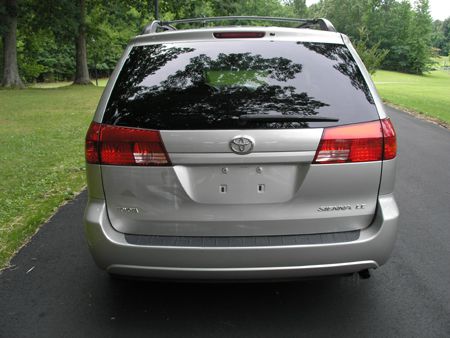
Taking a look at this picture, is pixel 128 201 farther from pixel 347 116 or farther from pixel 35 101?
pixel 35 101

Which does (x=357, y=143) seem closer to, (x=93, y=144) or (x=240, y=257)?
(x=240, y=257)

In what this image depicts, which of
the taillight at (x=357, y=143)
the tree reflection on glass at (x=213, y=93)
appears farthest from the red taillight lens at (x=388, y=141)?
the tree reflection on glass at (x=213, y=93)

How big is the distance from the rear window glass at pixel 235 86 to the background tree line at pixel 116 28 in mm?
26387

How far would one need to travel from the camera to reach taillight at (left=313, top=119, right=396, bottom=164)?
2801 millimetres

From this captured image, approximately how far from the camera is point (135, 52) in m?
3.26

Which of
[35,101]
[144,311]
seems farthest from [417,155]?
[35,101]

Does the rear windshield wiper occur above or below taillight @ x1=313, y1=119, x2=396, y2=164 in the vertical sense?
above

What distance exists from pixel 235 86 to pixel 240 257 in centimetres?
104

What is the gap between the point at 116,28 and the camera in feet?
141

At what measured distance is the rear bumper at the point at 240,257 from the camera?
282 cm

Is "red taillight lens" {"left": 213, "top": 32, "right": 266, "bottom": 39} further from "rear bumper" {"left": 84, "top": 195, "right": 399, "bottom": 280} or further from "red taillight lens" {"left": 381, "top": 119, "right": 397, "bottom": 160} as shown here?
"rear bumper" {"left": 84, "top": 195, "right": 399, "bottom": 280}

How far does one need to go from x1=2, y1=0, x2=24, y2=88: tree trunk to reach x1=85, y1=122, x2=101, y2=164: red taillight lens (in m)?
28.6

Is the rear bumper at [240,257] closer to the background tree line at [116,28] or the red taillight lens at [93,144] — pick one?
the red taillight lens at [93,144]

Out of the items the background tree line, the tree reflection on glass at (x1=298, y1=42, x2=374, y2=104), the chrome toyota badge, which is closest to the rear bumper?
the chrome toyota badge
